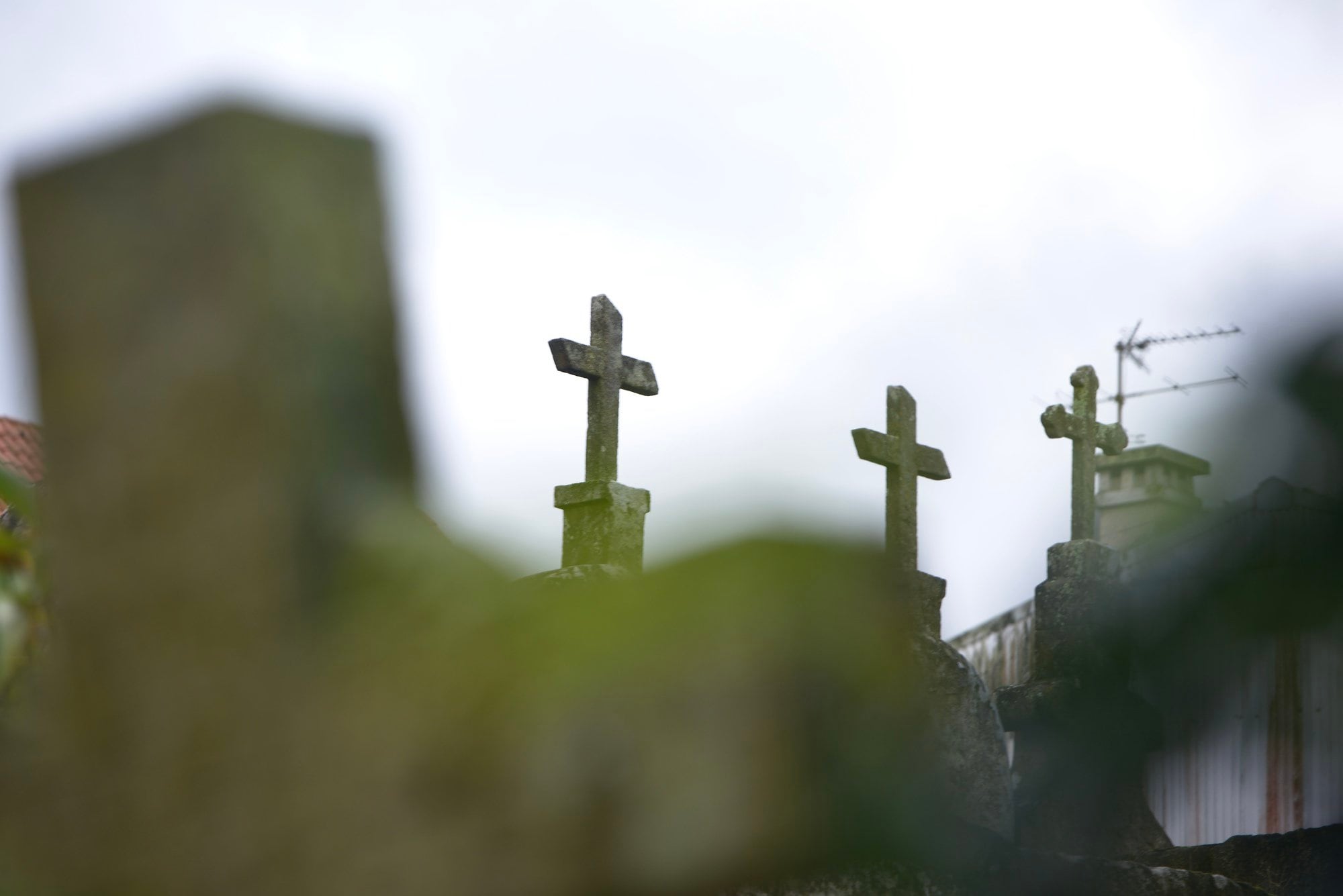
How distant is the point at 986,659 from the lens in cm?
810

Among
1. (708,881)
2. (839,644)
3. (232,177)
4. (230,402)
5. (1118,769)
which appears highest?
(232,177)

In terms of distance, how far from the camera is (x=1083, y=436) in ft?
22.7

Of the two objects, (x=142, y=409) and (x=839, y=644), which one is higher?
(x=142, y=409)

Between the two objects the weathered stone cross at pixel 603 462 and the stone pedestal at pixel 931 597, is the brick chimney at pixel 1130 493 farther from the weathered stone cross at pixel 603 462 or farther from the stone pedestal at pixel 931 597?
the weathered stone cross at pixel 603 462

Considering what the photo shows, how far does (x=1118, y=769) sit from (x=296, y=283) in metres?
5.70

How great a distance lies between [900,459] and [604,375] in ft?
4.73

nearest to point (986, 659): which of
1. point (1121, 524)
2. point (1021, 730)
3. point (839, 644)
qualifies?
point (1121, 524)

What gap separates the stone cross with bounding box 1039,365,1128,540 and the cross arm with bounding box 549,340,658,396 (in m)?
2.33

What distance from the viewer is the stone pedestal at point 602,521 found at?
Result: 16.5 feet

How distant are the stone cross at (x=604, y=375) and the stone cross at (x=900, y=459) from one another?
1024 millimetres

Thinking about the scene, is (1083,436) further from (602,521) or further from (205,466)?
(205,466)

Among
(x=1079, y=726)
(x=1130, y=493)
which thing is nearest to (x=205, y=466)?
(x=1079, y=726)

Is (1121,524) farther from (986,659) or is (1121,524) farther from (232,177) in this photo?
(232,177)

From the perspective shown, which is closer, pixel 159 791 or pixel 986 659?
pixel 159 791
